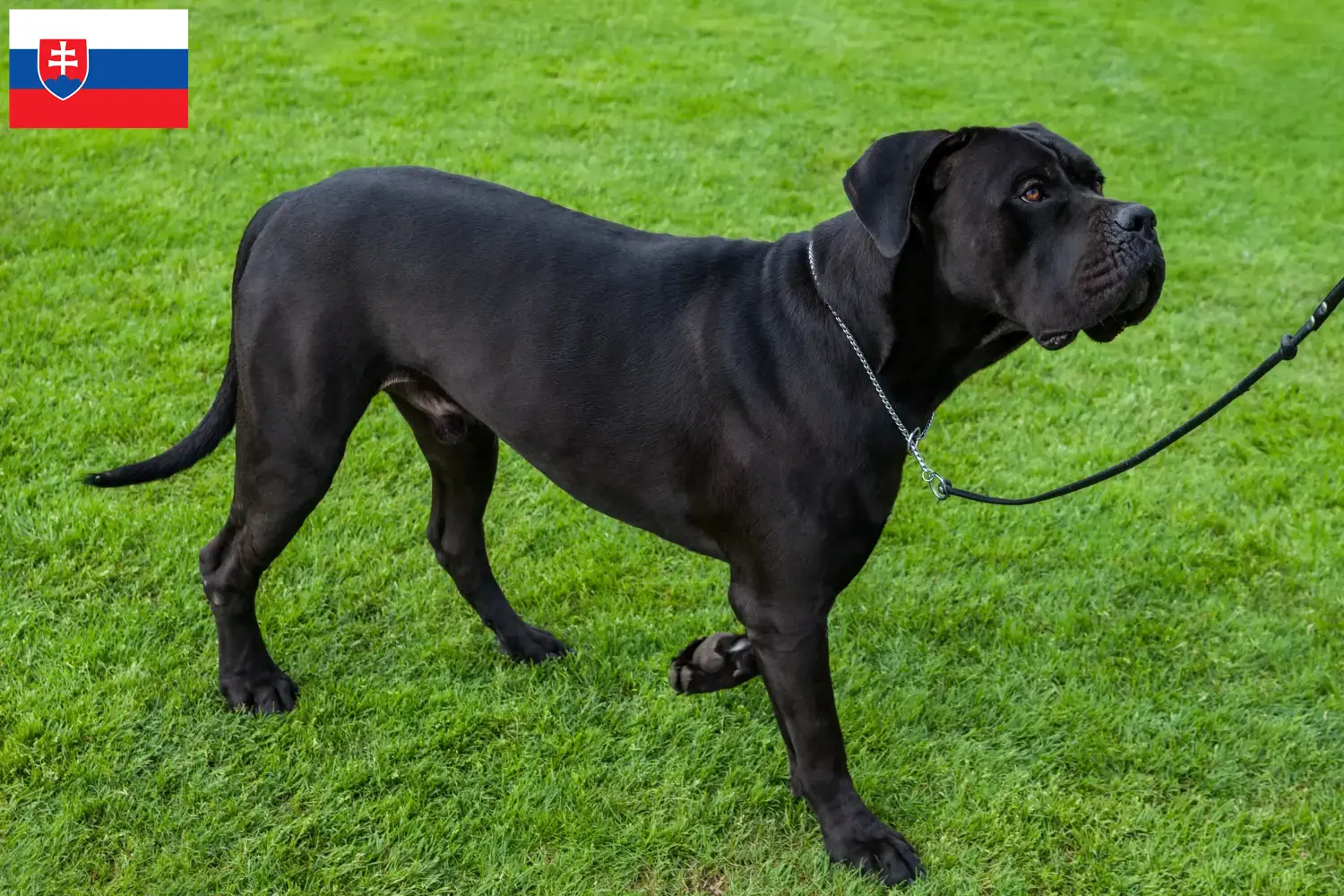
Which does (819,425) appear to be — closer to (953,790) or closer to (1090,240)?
(1090,240)

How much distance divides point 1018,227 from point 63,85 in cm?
828

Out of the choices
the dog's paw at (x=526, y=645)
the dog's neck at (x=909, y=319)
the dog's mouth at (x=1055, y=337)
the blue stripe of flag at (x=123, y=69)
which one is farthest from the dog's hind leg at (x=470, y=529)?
the blue stripe of flag at (x=123, y=69)

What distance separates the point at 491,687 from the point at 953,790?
138 centimetres

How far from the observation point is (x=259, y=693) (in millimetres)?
3369

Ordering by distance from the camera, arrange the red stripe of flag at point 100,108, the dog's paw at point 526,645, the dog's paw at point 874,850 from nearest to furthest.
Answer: the dog's paw at point 874,850 → the dog's paw at point 526,645 → the red stripe of flag at point 100,108

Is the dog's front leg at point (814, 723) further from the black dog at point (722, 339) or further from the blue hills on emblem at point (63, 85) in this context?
the blue hills on emblem at point (63, 85)

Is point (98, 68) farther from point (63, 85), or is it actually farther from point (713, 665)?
point (713, 665)

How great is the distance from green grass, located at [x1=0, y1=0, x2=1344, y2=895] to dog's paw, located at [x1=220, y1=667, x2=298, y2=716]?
0.06 m

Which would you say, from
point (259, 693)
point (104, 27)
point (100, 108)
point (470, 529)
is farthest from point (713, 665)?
point (104, 27)

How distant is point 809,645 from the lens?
2.81 meters

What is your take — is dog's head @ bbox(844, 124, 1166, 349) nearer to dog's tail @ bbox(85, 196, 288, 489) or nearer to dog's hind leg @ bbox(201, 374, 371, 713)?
dog's hind leg @ bbox(201, 374, 371, 713)

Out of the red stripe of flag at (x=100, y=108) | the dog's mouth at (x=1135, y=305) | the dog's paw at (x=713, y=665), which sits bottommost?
the dog's paw at (x=713, y=665)

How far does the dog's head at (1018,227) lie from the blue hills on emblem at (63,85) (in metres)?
7.83

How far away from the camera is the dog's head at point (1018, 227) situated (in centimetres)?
239
